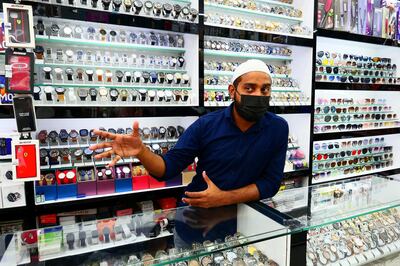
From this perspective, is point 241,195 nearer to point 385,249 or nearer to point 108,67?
point 385,249

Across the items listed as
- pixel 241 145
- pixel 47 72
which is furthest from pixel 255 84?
pixel 47 72

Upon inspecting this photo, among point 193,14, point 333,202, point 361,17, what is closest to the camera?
point 333,202

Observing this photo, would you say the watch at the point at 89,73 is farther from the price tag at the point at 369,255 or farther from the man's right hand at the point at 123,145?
the price tag at the point at 369,255

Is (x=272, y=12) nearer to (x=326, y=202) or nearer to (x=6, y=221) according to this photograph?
(x=326, y=202)

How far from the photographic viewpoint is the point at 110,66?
2.98 metres

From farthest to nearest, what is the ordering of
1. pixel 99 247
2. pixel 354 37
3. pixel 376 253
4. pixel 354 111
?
pixel 354 111, pixel 354 37, pixel 376 253, pixel 99 247

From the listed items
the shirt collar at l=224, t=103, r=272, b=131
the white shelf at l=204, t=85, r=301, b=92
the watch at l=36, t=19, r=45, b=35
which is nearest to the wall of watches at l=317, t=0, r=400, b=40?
the white shelf at l=204, t=85, r=301, b=92

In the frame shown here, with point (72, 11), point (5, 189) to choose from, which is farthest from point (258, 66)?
point (5, 189)

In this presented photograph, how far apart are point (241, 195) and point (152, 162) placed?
49 centimetres

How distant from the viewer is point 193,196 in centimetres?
143

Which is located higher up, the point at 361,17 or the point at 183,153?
the point at 361,17

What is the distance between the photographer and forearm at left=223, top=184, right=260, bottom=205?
1.47 metres

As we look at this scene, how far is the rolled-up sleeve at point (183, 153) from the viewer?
173cm

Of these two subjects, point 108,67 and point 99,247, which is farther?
point 108,67
